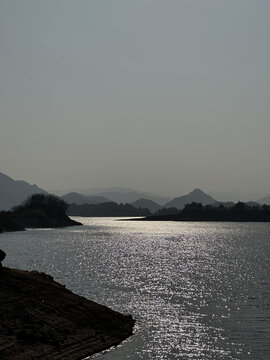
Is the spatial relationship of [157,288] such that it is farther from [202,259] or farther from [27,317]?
[202,259]

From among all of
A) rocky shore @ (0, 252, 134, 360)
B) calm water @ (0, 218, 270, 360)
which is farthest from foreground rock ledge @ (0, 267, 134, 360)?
calm water @ (0, 218, 270, 360)

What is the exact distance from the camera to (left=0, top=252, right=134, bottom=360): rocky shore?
125ft

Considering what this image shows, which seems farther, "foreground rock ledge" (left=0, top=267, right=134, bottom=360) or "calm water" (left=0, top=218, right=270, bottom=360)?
"calm water" (left=0, top=218, right=270, bottom=360)

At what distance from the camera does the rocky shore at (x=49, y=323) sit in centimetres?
3816

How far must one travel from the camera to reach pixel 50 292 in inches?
2034

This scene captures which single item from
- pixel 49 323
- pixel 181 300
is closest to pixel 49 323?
pixel 49 323

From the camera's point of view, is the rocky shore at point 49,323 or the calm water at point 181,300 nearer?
the rocky shore at point 49,323

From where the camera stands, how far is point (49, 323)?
43219mm

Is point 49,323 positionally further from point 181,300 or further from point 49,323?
point 181,300

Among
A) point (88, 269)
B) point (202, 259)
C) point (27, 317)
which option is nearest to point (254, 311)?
point (27, 317)

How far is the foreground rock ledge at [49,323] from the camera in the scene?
38219mm

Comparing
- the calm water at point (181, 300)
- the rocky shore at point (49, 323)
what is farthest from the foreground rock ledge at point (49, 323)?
the calm water at point (181, 300)

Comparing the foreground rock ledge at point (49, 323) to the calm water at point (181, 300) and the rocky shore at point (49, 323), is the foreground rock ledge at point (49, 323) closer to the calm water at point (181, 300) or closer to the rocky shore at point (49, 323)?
the rocky shore at point (49, 323)

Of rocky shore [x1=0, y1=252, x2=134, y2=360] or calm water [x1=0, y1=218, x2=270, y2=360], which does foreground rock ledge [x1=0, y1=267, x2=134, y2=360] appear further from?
calm water [x1=0, y1=218, x2=270, y2=360]
